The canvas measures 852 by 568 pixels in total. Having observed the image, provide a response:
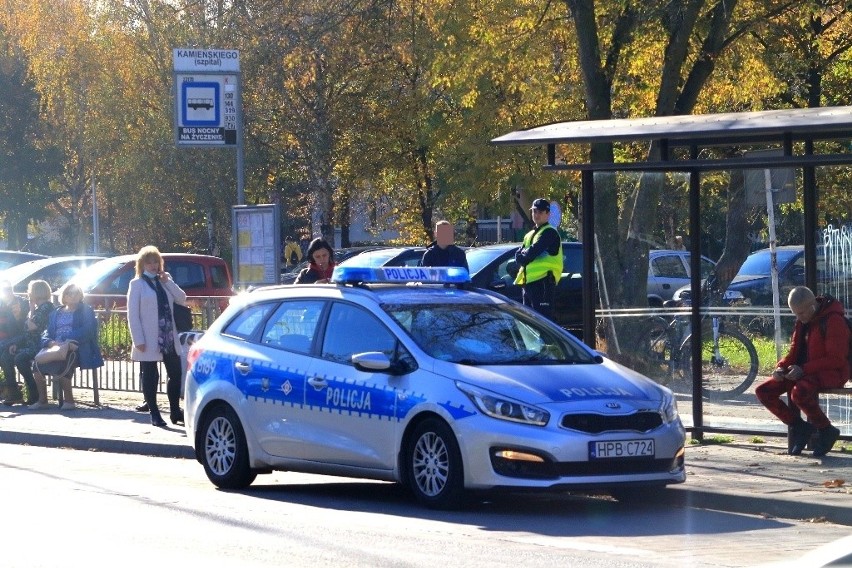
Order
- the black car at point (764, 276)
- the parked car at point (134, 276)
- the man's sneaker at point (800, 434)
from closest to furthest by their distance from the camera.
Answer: the man's sneaker at point (800, 434) < the black car at point (764, 276) < the parked car at point (134, 276)

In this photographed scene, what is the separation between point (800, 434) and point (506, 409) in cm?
357

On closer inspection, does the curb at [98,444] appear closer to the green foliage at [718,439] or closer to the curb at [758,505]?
the green foliage at [718,439]

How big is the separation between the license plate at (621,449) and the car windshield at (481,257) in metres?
12.0

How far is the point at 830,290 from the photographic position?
12.7 meters

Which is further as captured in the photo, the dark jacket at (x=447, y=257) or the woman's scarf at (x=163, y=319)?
the woman's scarf at (x=163, y=319)

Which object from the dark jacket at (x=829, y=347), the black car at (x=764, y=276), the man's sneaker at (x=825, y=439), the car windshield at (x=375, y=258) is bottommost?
the man's sneaker at (x=825, y=439)

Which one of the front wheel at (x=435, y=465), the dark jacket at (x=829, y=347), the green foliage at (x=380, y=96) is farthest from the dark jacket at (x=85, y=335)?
the dark jacket at (x=829, y=347)

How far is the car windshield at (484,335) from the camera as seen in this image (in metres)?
10.5

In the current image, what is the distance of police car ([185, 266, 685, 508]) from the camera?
32.1 feet

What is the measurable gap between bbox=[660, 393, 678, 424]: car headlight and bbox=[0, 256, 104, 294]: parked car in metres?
17.7

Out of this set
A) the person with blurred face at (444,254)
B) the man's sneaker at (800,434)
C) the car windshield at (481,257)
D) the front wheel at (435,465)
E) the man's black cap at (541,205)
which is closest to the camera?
the front wheel at (435,465)

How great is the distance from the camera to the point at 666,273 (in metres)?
13.9

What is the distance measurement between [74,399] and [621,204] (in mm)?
8799

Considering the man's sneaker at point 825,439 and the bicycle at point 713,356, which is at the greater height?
the bicycle at point 713,356
